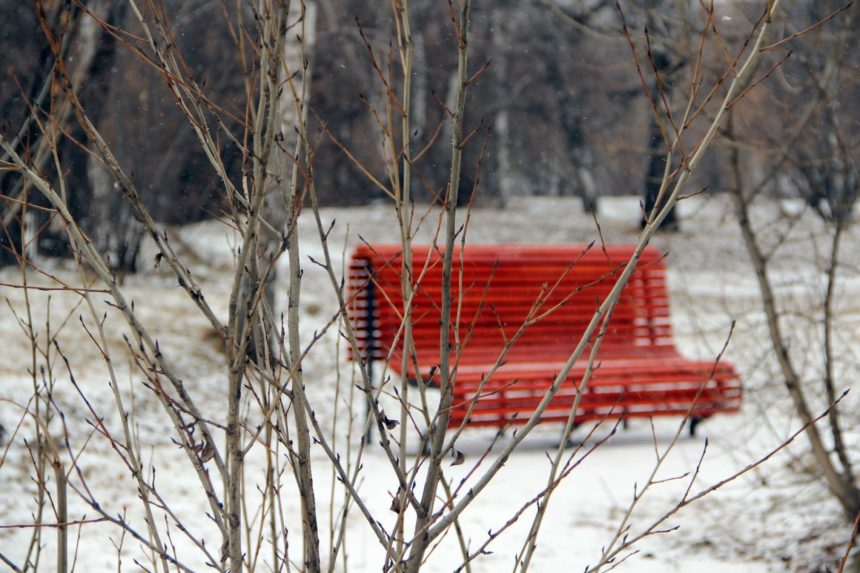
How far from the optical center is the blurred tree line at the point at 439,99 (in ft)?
11.3

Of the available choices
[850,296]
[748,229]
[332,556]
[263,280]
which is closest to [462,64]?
[263,280]

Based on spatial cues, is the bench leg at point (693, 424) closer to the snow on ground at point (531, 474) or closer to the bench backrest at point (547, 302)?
the snow on ground at point (531, 474)

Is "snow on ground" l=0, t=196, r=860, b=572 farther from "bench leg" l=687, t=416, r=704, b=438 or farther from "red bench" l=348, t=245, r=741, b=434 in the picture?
"red bench" l=348, t=245, r=741, b=434

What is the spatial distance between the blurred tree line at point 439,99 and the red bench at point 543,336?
0.71 metres

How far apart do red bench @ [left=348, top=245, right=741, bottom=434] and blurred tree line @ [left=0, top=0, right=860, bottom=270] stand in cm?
71

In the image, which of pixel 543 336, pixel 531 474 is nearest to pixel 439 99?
pixel 531 474

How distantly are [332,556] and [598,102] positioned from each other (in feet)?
86.7

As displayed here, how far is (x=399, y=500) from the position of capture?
1489 millimetres

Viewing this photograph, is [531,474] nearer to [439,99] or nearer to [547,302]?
[547,302]

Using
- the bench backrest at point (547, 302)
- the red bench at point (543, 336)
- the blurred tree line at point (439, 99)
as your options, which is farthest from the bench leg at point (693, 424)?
the blurred tree line at point (439, 99)

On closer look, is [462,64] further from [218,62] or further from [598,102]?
[598,102]

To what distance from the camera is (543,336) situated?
5902mm

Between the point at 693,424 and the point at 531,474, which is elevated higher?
the point at 693,424

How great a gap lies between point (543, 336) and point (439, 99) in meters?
4.39
